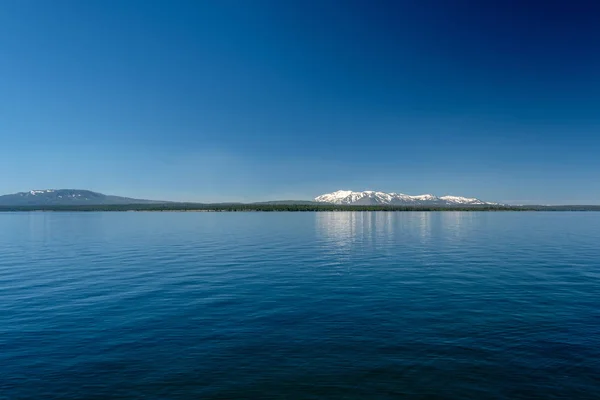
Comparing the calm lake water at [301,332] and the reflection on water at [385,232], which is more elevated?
the reflection on water at [385,232]

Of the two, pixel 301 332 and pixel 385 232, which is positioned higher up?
pixel 385 232

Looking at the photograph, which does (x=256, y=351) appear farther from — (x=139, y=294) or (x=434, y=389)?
(x=139, y=294)

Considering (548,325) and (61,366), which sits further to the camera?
(548,325)

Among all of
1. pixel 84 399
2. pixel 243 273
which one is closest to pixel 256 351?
pixel 84 399

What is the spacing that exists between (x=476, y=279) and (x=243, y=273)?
2379cm

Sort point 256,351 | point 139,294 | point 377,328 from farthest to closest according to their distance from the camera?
1. point 139,294
2. point 377,328
3. point 256,351

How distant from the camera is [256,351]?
696 inches

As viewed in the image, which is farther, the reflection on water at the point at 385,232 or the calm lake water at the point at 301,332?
the reflection on water at the point at 385,232

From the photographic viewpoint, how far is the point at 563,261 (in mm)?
44781

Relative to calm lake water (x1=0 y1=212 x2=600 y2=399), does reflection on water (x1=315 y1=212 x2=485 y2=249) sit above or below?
above

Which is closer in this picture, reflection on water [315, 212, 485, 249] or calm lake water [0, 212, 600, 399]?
calm lake water [0, 212, 600, 399]

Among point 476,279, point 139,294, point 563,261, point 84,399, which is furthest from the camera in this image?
point 563,261

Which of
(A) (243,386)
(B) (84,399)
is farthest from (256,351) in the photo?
(B) (84,399)

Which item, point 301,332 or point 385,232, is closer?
point 301,332
